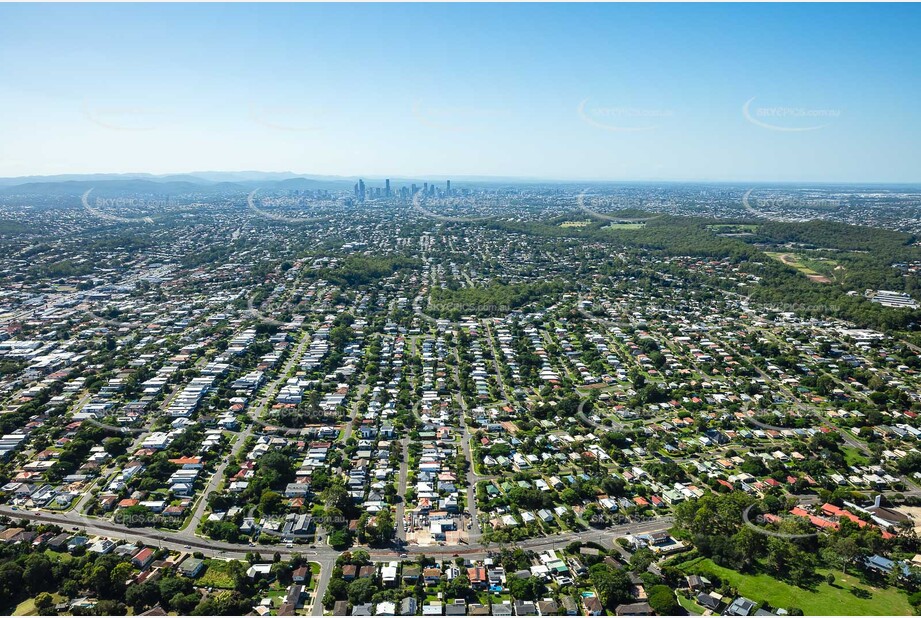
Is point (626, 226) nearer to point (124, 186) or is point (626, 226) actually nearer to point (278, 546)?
point (278, 546)

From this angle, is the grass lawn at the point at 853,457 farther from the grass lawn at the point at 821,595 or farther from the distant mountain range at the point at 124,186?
the distant mountain range at the point at 124,186

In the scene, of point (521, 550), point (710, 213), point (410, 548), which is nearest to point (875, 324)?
point (521, 550)

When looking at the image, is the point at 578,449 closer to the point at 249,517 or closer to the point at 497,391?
the point at 497,391

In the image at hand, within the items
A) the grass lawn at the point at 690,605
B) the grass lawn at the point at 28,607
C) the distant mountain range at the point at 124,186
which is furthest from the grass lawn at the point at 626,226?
the distant mountain range at the point at 124,186

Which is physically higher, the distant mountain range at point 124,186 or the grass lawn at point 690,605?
the distant mountain range at point 124,186

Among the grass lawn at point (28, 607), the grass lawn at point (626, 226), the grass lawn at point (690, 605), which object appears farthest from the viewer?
the grass lawn at point (626, 226)
